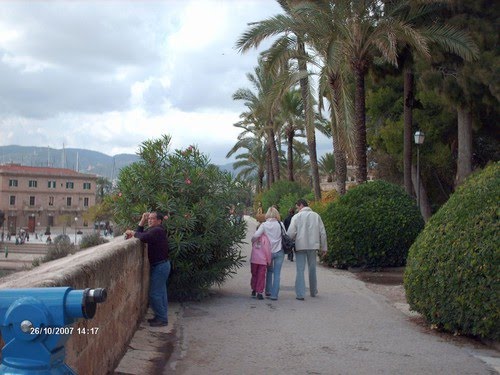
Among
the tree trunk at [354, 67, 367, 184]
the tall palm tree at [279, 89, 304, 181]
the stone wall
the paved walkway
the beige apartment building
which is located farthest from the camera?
the beige apartment building

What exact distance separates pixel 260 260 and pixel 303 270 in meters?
0.81

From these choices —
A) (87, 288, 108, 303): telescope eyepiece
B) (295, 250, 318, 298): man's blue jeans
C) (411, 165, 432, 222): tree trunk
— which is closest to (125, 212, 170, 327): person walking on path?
(295, 250, 318, 298): man's blue jeans

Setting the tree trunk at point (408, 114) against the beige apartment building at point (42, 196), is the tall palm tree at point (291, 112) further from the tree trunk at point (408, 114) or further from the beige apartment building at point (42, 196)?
the beige apartment building at point (42, 196)

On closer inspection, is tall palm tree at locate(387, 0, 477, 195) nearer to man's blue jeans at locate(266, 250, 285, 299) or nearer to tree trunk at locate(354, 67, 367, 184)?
tree trunk at locate(354, 67, 367, 184)

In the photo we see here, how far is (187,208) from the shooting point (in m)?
9.95

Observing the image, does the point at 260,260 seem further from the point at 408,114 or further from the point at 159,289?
the point at 408,114

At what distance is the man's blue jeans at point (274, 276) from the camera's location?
11.0 metres

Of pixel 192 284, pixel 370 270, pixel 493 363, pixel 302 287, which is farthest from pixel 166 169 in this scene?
pixel 370 270

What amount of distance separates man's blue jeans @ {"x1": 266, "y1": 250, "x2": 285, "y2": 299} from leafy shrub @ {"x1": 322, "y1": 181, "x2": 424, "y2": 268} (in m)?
5.08

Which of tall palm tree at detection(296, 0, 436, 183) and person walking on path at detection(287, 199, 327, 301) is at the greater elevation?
tall palm tree at detection(296, 0, 436, 183)

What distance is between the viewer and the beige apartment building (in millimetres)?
68188

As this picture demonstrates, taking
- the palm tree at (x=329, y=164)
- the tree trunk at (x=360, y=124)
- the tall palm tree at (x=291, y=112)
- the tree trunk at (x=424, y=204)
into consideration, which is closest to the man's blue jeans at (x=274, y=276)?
the tree trunk at (x=360, y=124)

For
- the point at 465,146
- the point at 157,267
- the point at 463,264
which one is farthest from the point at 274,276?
the point at 465,146

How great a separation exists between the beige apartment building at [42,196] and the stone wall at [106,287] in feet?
197
